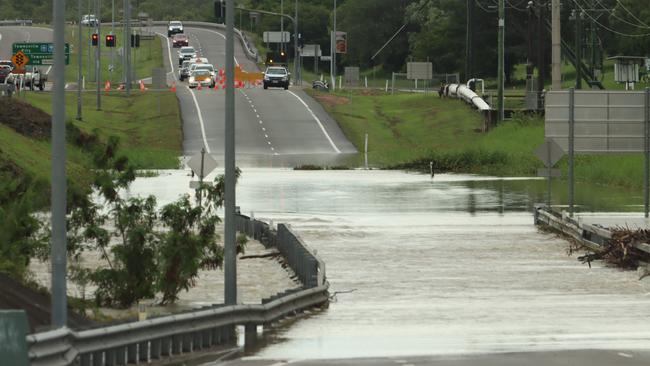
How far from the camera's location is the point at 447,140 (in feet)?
290

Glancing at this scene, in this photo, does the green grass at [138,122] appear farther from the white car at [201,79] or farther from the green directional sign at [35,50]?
the white car at [201,79]

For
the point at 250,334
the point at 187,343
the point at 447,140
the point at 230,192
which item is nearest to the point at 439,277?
the point at 230,192

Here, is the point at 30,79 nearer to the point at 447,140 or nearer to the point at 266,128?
the point at 266,128

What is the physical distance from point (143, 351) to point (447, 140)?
6849 cm

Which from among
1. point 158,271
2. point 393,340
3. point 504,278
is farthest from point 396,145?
point 393,340

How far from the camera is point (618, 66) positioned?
103312mm

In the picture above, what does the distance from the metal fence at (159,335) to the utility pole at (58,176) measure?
49cm

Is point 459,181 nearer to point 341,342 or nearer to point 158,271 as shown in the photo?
point 158,271

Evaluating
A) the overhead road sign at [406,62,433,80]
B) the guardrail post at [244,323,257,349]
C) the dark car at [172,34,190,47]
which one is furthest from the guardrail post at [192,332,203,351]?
the dark car at [172,34,190,47]

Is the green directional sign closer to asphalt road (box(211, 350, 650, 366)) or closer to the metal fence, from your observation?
the metal fence

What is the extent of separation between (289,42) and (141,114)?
7923 cm

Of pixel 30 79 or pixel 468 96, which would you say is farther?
pixel 30 79

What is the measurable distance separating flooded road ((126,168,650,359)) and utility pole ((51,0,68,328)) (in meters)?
3.46

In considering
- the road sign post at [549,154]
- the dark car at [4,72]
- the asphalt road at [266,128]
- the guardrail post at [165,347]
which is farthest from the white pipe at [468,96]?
the guardrail post at [165,347]
